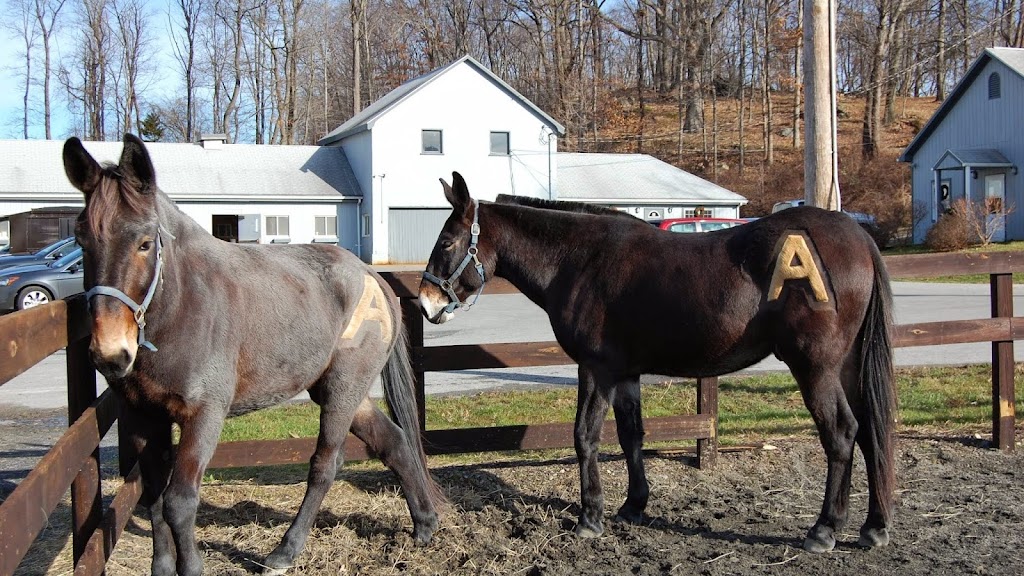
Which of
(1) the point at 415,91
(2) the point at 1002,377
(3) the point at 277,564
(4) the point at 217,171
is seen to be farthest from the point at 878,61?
(3) the point at 277,564

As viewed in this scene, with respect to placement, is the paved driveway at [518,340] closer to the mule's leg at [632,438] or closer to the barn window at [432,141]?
the mule's leg at [632,438]

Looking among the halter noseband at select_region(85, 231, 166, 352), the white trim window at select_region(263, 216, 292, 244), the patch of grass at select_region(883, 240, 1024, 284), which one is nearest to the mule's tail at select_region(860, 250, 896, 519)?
the halter noseband at select_region(85, 231, 166, 352)

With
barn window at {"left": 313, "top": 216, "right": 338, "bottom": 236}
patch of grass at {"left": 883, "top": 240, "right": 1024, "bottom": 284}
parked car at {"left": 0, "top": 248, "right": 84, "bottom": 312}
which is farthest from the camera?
barn window at {"left": 313, "top": 216, "right": 338, "bottom": 236}

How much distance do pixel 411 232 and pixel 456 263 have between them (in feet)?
102

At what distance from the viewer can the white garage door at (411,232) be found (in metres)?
36.1

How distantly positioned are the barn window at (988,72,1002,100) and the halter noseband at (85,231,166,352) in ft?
119

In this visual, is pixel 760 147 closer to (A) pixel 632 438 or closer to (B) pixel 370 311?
(A) pixel 632 438

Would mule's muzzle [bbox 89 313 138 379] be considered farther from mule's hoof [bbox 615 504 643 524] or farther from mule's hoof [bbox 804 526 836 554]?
mule's hoof [bbox 804 526 836 554]

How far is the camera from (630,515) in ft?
16.6

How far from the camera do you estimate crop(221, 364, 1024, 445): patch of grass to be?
7238mm

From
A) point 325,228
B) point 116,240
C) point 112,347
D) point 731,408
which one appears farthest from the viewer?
point 325,228

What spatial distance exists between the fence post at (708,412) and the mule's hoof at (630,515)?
4.22 ft

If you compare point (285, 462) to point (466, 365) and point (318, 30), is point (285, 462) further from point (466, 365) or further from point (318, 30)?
point (318, 30)

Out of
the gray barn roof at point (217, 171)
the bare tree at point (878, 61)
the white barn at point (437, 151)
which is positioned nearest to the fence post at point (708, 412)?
the white barn at point (437, 151)
